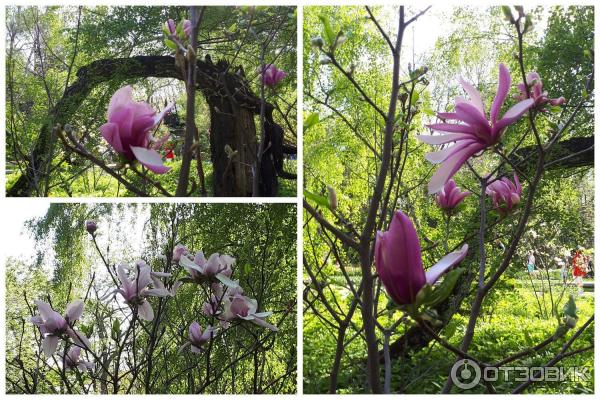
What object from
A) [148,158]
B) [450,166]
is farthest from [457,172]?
[148,158]

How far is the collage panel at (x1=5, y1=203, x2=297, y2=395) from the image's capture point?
85cm

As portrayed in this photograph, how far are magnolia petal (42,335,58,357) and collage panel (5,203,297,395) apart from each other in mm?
84

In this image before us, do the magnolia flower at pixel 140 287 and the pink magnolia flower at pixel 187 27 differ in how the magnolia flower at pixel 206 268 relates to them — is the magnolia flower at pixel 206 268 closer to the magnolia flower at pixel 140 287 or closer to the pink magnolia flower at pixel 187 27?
the magnolia flower at pixel 140 287

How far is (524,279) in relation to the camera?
1291 millimetres

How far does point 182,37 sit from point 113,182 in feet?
1.44

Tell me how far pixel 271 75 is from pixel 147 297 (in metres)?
0.42

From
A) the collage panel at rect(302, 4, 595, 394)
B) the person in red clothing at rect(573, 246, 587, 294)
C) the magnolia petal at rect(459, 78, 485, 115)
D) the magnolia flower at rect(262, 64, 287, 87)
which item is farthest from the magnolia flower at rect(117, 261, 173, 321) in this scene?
the person in red clothing at rect(573, 246, 587, 294)

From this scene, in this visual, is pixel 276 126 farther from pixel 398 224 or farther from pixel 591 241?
pixel 591 241

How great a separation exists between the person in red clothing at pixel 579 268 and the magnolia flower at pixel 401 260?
2.75 feet

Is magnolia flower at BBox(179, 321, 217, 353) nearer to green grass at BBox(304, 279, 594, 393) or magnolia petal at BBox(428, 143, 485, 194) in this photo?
green grass at BBox(304, 279, 594, 393)

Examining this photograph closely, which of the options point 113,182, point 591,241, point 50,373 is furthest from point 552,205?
point 50,373

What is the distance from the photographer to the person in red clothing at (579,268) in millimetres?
1066

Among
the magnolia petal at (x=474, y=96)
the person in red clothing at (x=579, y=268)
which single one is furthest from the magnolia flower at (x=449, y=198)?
the person in red clothing at (x=579, y=268)

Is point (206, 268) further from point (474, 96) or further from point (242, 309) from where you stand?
point (474, 96)
